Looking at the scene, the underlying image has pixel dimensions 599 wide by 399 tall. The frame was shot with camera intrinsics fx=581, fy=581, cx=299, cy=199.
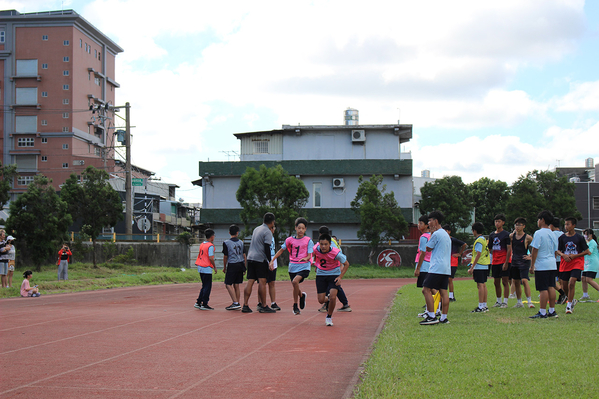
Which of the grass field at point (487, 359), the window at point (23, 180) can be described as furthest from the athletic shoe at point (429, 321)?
the window at point (23, 180)

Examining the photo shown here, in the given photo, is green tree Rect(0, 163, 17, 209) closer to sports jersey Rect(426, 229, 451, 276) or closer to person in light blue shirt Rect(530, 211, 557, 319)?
sports jersey Rect(426, 229, 451, 276)

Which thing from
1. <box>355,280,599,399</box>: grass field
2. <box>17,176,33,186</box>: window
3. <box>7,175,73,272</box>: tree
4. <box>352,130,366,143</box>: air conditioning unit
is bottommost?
<box>355,280,599,399</box>: grass field

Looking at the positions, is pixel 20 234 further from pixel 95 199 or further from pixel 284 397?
pixel 284 397

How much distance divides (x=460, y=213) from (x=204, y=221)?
21927 mm

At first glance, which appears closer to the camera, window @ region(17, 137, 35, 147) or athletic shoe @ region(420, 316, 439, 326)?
athletic shoe @ region(420, 316, 439, 326)

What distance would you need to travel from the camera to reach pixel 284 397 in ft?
17.8

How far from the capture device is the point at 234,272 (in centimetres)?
1338

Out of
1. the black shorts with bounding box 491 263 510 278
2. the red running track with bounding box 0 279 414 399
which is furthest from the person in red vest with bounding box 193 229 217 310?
the black shorts with bounding box 491 263 510 278

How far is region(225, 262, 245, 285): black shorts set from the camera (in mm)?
13352

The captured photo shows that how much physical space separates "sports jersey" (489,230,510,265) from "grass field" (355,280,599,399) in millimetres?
2186

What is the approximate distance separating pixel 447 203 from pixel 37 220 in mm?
32322

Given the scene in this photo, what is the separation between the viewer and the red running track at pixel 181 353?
580 cm

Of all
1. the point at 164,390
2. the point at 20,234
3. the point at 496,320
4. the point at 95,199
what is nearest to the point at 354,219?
the point at 95,199

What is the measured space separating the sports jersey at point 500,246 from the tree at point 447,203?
35808 mm
